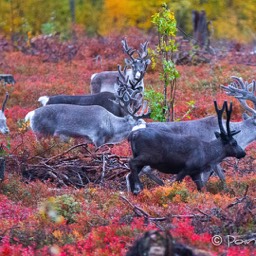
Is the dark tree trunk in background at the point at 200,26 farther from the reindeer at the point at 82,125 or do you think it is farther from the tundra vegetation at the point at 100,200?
the reindeer at the point at 82,125

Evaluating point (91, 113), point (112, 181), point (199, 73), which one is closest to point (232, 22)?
point (199, 73)

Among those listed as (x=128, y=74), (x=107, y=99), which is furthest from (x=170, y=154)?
(x=128, y=74)

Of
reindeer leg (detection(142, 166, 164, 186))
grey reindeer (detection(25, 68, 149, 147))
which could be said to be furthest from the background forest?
reindeer leg (detection(142, 166, 164, 186))

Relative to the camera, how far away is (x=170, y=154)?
27.8 ft

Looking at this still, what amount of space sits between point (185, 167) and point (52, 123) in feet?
13.7

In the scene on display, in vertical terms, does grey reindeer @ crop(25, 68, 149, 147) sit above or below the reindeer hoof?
below

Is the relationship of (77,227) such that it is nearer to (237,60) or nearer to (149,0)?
(237,60)

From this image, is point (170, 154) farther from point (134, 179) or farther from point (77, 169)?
point (77, 169)

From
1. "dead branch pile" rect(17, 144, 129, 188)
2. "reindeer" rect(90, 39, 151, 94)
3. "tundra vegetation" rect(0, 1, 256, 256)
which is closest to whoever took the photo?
"tundra vegetation" rect(0, 1, 256, 256)

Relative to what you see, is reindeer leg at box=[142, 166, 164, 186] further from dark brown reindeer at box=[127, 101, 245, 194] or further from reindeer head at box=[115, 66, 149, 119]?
A: reindeer head at box=[115, 66, 149, 119]

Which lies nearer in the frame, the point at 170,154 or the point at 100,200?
the point at 100,200

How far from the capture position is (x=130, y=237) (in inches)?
239

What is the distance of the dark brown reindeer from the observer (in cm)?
843

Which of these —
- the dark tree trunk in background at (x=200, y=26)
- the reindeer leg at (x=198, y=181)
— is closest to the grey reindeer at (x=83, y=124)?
the reindeer leg at (x=198, y=181)
